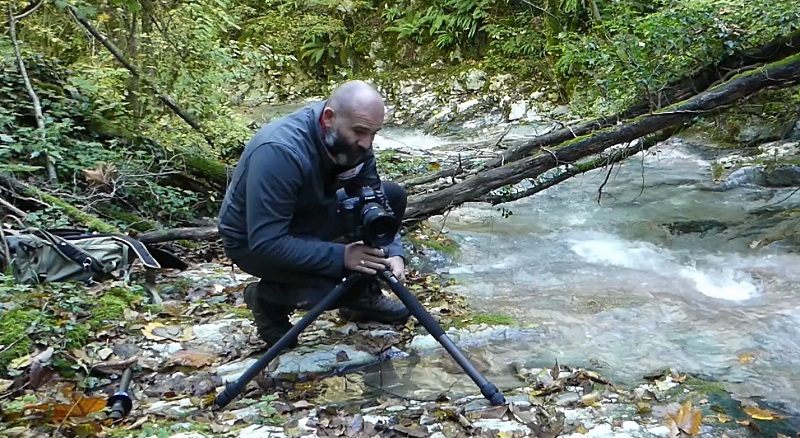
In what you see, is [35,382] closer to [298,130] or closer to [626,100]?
[298,130]

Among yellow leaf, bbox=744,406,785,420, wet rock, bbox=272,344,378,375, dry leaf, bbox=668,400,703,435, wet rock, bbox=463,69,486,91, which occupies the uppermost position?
wet rock, bbox=463,69,486,91

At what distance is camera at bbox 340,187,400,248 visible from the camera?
8.76 ft

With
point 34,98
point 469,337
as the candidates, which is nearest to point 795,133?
point 469,337

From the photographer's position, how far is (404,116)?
497 inches

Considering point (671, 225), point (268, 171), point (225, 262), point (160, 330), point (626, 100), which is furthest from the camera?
point (671, 225)

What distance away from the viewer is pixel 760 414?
264 centimetres

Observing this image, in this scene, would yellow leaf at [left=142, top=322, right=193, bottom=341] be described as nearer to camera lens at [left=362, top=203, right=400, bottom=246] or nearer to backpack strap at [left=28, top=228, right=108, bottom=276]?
backpack strap at [left=28, top=228, right=108, bottom=276]

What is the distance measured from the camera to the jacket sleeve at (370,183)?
9.87 ft

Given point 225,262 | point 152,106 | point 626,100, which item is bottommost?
point 225,262

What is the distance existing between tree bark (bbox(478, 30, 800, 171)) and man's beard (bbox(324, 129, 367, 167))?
2.28 meters

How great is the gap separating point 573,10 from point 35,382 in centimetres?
1131

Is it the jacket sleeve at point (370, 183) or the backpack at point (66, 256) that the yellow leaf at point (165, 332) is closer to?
the backpack at point (66, 256)

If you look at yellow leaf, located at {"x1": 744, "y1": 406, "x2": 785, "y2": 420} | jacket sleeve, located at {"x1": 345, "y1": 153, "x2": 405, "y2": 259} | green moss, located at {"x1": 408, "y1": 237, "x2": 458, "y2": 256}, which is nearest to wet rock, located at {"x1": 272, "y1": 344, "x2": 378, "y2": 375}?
jacket sleeve, located at {"x1": 345, "y1": 153, "x2": 405, "y2": 259}

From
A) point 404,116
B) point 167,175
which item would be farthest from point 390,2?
point 167,175
